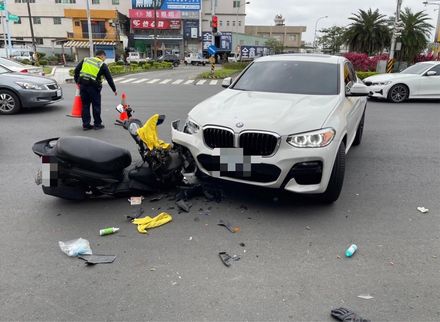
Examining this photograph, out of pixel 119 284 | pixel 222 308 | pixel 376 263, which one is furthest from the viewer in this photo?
pixel 376 263

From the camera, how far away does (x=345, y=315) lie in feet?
8.38

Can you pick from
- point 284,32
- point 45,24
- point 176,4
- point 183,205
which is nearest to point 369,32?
point 183,205

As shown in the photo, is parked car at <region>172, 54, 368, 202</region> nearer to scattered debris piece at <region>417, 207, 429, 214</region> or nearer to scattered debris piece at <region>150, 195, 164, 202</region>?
scattered debris piece at <region>150, 195, 164, 202</region>

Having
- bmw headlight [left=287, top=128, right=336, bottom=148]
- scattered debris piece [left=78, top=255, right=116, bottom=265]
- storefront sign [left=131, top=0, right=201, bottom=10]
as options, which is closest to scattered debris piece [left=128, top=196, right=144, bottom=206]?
scattered debris piece [left=78, top=255, right=116, bottom=265]

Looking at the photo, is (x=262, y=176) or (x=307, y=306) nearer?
(x=307, y=306)

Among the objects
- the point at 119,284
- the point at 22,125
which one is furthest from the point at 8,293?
the point at 22,125

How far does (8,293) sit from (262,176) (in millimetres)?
2442

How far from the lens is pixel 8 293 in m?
2.79

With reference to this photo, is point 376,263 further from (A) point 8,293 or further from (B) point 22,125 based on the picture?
(B) point 22,125

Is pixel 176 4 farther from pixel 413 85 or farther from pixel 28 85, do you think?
pixel 28 85

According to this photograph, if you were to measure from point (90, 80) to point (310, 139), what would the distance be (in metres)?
5.66

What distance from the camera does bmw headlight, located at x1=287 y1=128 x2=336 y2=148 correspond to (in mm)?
3783

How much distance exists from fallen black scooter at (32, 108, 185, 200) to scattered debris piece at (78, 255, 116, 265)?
112 centimetres

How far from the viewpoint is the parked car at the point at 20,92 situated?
9672 mm
